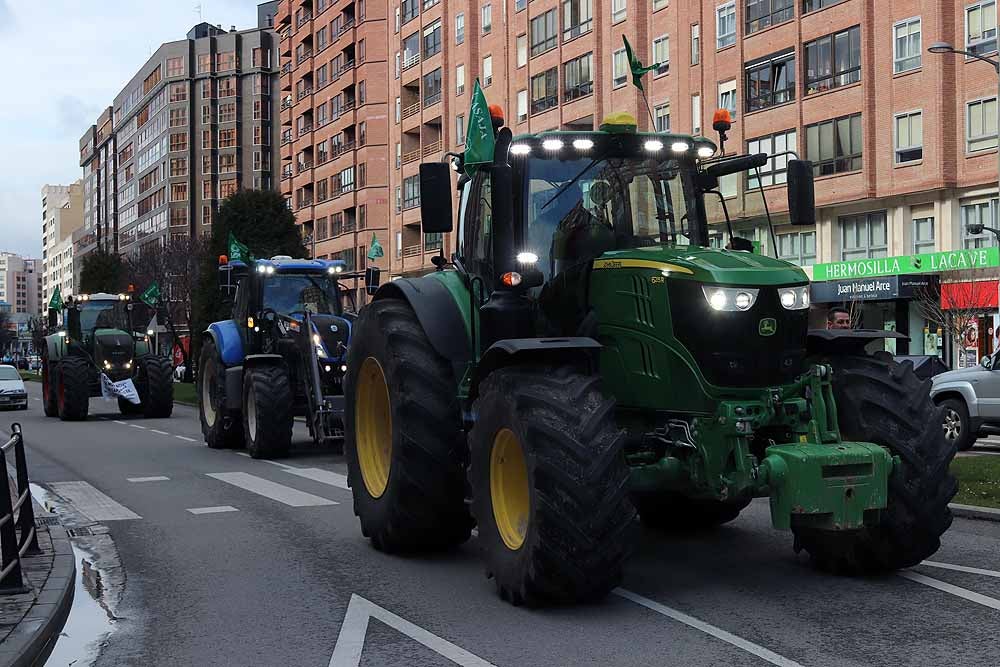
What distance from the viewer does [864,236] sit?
115ft

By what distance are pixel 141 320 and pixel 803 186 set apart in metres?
22.7

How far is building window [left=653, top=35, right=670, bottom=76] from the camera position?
4141 cm

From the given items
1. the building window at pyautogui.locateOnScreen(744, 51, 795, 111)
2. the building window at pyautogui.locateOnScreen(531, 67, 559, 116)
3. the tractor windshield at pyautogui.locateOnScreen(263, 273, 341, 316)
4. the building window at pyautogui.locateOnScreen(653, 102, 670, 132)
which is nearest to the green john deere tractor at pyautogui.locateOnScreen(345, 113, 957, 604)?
the tractor windshield at pyautogui.locateOnScreen(263, 273, 341, 316)

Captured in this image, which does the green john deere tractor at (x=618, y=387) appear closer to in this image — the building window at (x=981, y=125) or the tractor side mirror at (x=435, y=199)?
the tractor side mirror at (x=435, y=199)

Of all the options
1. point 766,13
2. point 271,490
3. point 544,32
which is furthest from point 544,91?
point 271,490

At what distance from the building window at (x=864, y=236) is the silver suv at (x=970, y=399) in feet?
56.0

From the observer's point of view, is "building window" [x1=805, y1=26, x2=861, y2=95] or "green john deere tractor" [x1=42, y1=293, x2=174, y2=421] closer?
"green john deere tractor" [x1=42, y1=293, x2=174, y2=421]

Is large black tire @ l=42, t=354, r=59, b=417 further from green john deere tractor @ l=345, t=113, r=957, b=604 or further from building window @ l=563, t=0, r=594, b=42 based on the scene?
building window @ l=563, t=0, r=594, b=42

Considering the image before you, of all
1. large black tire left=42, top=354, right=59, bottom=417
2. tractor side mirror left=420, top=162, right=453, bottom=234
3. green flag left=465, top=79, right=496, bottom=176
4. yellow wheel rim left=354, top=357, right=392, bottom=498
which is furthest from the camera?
large black tire left=42, top=354, right=59, bottom=417

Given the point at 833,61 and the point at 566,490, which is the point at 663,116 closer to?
the point at 833,61

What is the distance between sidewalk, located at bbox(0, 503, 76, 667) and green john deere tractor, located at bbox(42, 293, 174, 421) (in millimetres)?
18330

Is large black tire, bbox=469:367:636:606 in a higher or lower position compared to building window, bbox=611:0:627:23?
lower

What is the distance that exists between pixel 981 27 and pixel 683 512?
2668cm

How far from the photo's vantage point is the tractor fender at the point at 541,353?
655 cm
